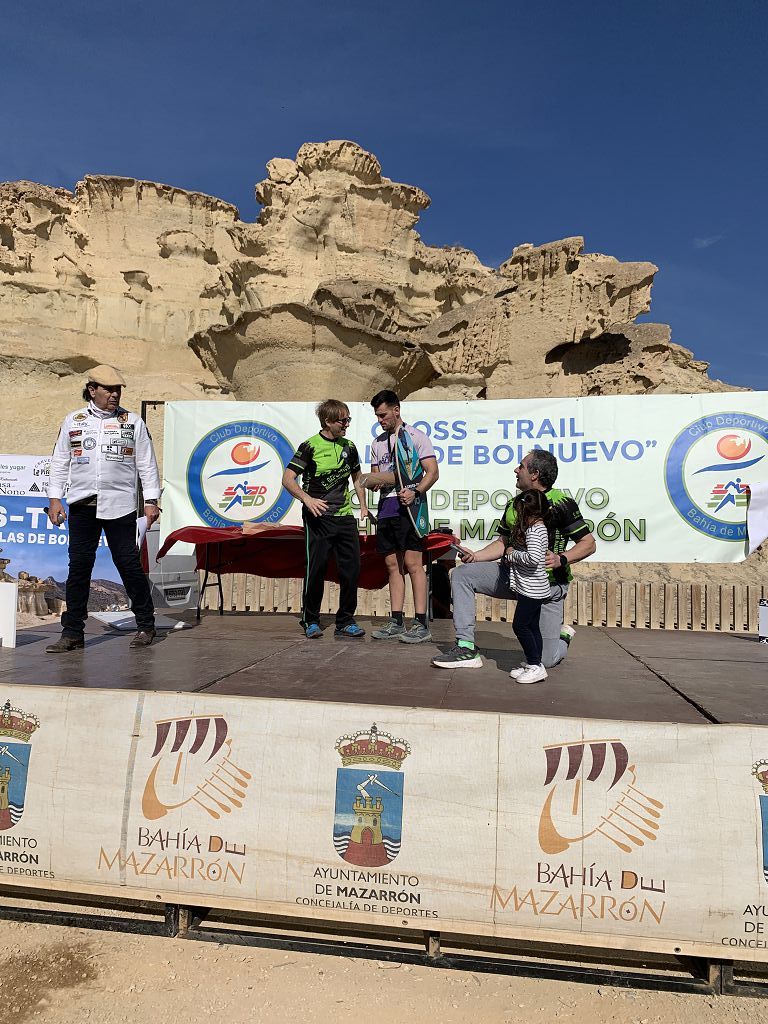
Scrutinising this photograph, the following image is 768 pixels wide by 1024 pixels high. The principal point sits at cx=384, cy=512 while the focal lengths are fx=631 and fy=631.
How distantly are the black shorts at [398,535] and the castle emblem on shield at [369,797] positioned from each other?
2.36 meters

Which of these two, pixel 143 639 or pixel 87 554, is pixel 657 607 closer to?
pixel 143 639

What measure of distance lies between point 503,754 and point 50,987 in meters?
1.78

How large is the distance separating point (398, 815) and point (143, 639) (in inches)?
105

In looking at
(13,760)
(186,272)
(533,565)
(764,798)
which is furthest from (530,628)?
(186,272)

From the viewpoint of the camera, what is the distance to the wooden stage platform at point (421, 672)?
2.96m

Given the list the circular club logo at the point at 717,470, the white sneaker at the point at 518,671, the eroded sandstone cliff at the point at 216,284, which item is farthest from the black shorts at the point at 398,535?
the eroded sandstone cliff at the point at 216,284

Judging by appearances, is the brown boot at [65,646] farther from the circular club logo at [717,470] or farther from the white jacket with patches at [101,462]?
the circular club logo at [717,470]

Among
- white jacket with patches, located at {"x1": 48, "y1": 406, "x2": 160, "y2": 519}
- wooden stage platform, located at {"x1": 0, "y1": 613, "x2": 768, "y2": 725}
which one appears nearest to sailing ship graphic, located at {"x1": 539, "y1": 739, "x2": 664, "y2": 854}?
wooden stage platform, located at {"x1": 0, "y1": 613, "x2": 768, "y2": 725}

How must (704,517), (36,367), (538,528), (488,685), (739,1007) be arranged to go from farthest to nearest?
(36,367), (704,517), (538,528), (488,685), (739,1007)

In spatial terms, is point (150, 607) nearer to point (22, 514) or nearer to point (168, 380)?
point (22, 514)

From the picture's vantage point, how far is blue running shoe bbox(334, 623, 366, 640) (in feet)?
15.8

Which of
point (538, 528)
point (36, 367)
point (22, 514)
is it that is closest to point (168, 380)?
point (36, 367)

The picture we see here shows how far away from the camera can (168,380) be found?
1350 inches

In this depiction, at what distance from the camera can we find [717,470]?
6715 millimetres
